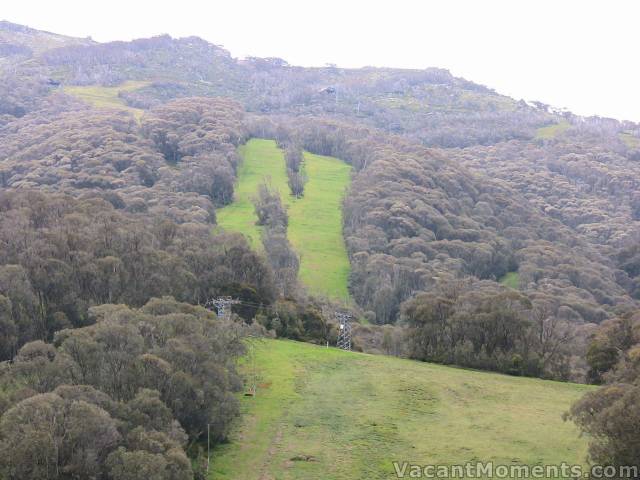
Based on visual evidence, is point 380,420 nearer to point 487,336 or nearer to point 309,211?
point 487,336

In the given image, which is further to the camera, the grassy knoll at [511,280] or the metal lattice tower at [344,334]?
the grassy knoll at [511,280]

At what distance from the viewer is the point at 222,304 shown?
5644 cm

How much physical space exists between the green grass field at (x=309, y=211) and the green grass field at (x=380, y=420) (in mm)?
44702

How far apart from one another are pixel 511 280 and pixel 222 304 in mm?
64632

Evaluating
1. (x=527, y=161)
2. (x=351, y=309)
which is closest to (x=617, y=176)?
(x=527, y=161)

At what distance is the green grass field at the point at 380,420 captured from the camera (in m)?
32.3

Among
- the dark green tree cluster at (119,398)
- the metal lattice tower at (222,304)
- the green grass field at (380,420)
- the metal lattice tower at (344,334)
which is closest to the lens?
the dark green tree cluster at (119,398)

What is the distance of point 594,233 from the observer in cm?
14638

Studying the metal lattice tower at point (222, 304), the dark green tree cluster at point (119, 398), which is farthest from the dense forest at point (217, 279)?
the metal lattice tower at point (222, 304)

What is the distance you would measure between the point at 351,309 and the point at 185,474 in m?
59.0

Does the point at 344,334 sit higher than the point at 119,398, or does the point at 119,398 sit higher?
the point at 119,398

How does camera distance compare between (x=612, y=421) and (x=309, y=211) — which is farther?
(x=309, y=211)

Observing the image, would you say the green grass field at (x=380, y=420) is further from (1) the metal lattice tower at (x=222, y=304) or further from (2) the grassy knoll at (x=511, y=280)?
(2) the grassy knoll at (x=511, y=280)

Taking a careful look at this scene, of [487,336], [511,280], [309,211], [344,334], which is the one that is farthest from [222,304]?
[309,211]
